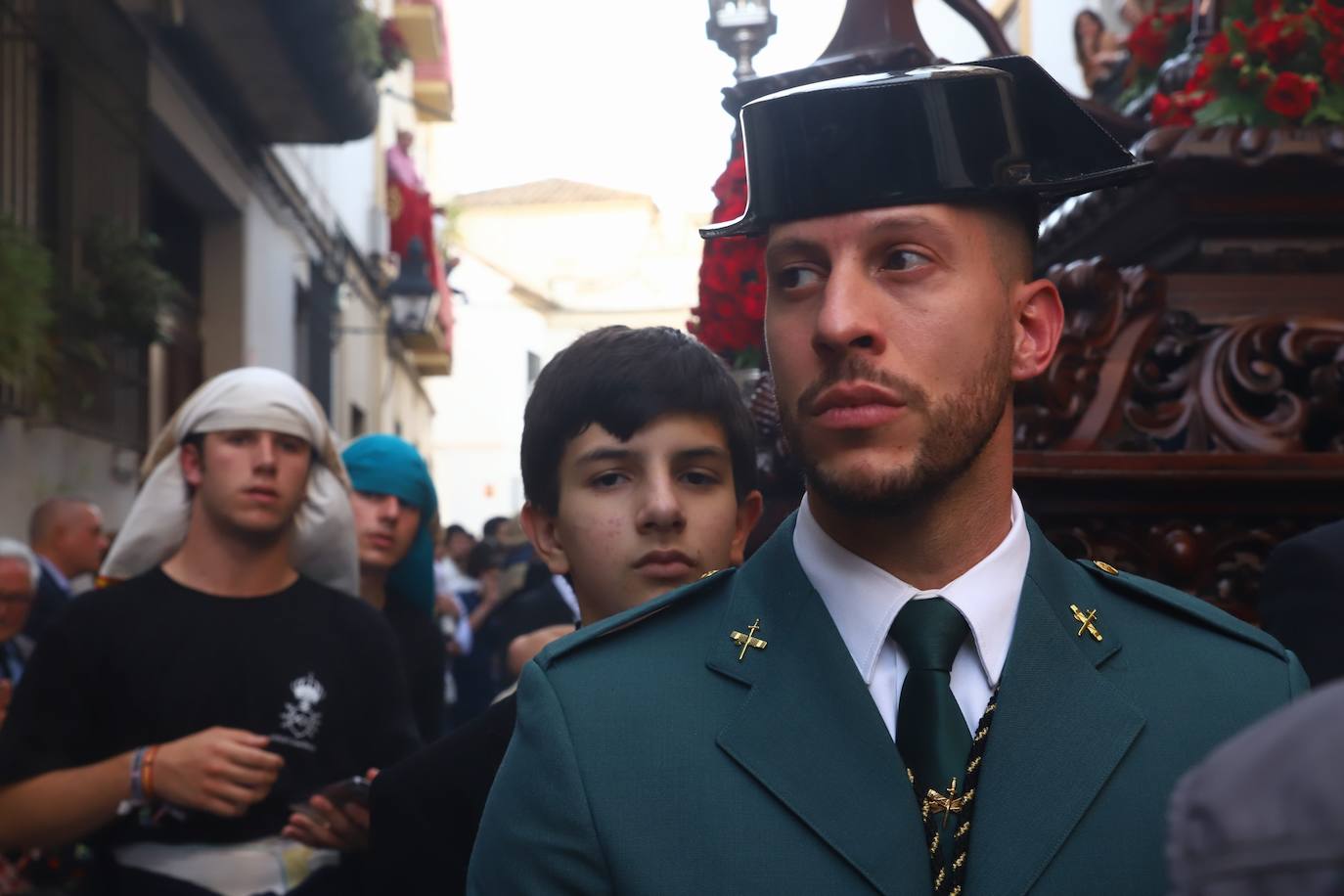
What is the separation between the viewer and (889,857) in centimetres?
157

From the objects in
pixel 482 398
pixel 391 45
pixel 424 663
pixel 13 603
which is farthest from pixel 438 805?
pixel 482 398

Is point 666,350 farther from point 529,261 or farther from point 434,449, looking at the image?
point 529,261

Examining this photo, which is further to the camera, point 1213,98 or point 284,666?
point 284,666

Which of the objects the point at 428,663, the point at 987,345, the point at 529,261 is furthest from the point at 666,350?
the point at 529,261

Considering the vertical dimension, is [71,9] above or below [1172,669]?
above

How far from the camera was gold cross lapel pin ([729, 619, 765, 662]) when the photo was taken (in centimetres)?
176

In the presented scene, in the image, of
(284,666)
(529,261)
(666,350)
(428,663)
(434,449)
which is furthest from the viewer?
(529,261)

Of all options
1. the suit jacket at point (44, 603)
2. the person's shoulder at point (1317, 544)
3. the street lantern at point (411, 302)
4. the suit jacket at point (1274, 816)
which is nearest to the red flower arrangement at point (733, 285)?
the person's shoulder at point (1317, 544)

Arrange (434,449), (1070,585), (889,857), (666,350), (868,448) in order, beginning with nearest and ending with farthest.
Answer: (889,857), (868,448), (1070,585), (666,350), (434,449)

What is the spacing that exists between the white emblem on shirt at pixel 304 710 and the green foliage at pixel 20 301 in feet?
9.90

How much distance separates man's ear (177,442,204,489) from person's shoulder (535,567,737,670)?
2.42m

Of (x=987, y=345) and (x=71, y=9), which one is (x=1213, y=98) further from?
(x=71, y=9)

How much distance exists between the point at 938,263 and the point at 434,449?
44.9m

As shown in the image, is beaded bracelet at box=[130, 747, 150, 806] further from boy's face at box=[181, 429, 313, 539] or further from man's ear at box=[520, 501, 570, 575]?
man's ear at box=[520, 501, 570, 575]
